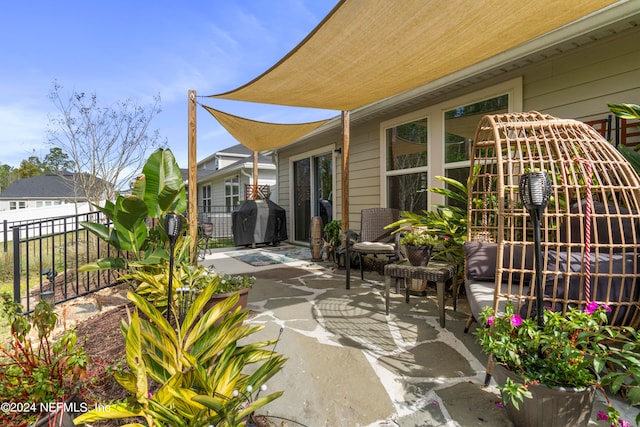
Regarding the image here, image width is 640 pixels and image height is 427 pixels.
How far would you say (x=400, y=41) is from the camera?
2.74 meters

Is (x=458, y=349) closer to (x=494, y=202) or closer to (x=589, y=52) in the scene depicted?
(x=494, y=202)

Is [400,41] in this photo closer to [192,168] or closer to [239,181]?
[192,168]

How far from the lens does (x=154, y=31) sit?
6.49m

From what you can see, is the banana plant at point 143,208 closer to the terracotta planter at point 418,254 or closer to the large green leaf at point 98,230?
the large green leaf at point 98,230

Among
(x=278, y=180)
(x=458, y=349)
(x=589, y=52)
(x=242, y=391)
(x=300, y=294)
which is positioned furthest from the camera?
(x=278, y=180)

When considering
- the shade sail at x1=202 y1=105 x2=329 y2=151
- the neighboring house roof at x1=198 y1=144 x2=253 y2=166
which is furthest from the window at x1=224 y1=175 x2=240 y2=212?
the shade sail at x1=202 y1=105 x2=329 y2=151

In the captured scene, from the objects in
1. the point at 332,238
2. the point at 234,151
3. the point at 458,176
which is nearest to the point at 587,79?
the point at 458,176

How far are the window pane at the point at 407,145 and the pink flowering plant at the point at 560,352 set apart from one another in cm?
359

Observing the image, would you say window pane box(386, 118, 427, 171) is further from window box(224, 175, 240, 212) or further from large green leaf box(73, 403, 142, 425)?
window box(224, 175, 240, 212)

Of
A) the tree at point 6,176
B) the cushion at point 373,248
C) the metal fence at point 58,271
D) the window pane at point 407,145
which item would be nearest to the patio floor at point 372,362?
the cushion at point 373,248

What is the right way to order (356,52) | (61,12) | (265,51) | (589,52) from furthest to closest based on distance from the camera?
1. (265,51)
2. (61,12)
3. (589,52)
4. (356,52)

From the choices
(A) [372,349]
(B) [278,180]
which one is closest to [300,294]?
(A) [372,349]

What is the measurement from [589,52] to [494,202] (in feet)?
5.69

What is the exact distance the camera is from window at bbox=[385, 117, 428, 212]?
16.1 ft
